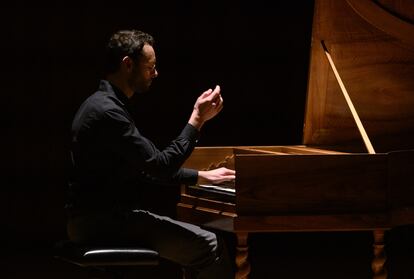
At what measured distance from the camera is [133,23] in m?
4.07

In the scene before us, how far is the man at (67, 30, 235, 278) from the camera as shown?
2.40m

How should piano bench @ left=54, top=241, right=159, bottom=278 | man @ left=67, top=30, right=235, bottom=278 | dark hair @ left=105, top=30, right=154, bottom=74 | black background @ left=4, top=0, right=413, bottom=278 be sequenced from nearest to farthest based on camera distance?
piano bench @ left=54, top=241, right=159, bottom=278 → man @ left=67, top=30, right=235, bottom=278 → dark hair @ left=105, top=30, right=154, bottom=74 → black background @ left=4, top=0, right=413, bottom=278

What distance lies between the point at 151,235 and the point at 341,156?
2.39ft

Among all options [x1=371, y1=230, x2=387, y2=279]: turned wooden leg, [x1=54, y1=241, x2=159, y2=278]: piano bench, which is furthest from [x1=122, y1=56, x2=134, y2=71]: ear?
[x1=371, y1=230, x2=387, y2=279]: turned wooden leg

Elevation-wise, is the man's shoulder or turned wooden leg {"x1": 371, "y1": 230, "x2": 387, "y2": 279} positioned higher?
the man's shoulder

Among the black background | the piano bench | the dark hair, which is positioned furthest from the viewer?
the black background

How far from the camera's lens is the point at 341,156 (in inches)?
95.6

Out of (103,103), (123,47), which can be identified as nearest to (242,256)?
(103,103)

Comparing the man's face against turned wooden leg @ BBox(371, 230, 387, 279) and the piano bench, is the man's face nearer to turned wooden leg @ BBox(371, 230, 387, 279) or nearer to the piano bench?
the piano bench

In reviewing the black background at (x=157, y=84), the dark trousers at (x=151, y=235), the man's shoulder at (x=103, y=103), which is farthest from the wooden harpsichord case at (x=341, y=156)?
the black background at (x=157, y=84)

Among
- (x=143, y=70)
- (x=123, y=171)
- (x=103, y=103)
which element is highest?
(x=143, y=70)

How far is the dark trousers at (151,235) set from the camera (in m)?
2.43

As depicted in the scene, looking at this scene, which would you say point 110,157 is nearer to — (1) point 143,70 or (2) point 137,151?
(2) point 137,151

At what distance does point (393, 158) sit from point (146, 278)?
1872 mm
